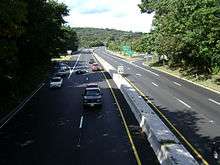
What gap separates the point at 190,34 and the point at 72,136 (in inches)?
1141

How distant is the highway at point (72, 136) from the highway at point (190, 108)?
2.74 metres

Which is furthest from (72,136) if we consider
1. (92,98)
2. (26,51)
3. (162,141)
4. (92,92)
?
(26,51)

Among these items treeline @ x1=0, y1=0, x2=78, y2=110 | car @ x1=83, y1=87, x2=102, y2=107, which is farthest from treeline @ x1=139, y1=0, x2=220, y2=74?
treeline @ x1=0, y1=0, x2=78, y2=110

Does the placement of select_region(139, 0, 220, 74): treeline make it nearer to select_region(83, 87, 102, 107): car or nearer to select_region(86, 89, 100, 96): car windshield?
select_region(86, 89, 100, 96): car windshield

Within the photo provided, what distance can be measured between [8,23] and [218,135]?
1345 cm

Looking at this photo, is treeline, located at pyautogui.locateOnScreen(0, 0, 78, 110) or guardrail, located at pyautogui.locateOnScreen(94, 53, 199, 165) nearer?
guardrail, located at pyautogui.locateOnScreen(94, 53, 199, 165)

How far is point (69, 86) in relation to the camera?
179 feet

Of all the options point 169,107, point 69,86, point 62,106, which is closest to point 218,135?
point 169,107

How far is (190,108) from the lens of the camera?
34.4 metres

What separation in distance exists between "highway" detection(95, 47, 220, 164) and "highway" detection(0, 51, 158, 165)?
2.74 meters

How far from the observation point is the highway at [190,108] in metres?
24.2

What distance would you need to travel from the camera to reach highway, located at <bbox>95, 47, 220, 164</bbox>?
24219mm

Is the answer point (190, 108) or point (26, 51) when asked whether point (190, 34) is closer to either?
point (190, 108)

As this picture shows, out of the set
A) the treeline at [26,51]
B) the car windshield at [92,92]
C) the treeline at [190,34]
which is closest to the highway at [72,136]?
the car windshield at [92,92]
